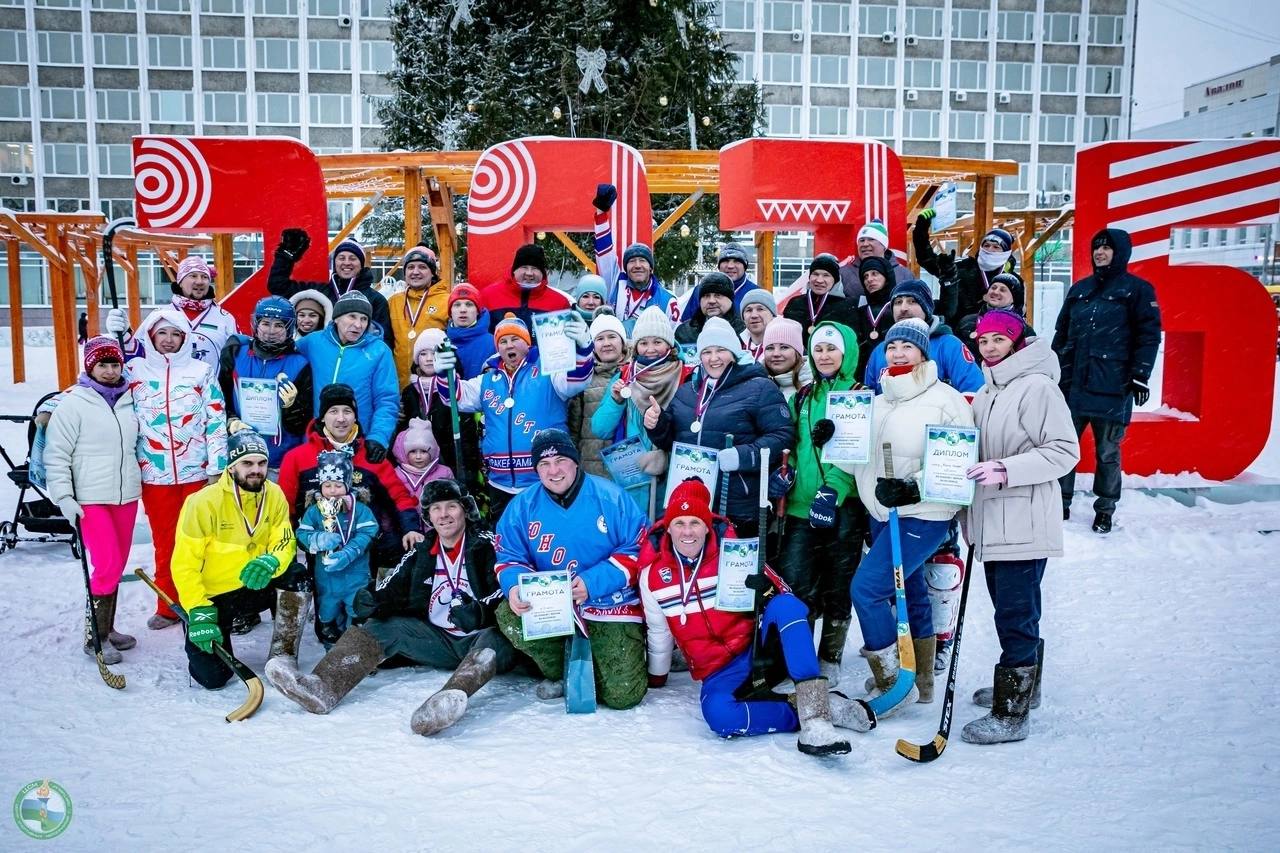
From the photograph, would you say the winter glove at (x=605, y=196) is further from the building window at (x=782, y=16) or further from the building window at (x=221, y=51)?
the building window at (x=782, y=16)

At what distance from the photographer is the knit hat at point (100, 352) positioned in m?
4.51

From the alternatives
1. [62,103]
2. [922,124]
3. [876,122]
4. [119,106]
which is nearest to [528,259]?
[119,106]

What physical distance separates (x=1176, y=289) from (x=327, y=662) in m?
7.18

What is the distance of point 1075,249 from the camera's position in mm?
7516

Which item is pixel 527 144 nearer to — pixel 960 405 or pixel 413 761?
pixel 960 405

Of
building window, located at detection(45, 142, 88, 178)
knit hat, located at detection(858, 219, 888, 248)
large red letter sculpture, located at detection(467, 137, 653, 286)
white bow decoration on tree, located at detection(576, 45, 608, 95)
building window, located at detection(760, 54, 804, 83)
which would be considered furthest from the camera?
building window, located at detection(760, 54, 804, 83)

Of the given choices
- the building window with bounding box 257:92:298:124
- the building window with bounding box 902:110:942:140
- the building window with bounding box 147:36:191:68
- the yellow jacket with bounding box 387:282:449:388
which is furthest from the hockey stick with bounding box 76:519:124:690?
the building window with bounding box 902:110:942:140

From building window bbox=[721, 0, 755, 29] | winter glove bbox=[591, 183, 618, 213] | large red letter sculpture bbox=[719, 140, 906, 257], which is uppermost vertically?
building window bbox=[721, 0, 755, 29]

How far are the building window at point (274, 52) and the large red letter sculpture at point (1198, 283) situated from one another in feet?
106

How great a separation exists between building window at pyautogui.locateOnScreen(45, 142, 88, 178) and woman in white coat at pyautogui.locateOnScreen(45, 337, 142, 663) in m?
33.9

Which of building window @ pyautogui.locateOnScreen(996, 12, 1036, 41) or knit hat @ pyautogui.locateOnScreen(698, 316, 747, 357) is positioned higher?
building window @ pyautogui.locateOnScreen(996, 12, 1036, 41)

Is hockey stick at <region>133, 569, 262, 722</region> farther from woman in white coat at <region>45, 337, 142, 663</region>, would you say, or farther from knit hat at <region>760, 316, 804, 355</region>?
knit hat at <region>760, 316, 804, 355</region>

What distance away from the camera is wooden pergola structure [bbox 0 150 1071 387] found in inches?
349

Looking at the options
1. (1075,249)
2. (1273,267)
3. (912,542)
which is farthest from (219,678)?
(1273,267)
